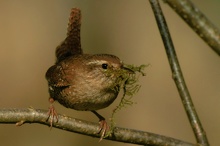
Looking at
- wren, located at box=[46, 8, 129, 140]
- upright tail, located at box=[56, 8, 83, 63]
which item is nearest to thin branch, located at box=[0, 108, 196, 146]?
wren, located at box=[46, 8, 129, 140]

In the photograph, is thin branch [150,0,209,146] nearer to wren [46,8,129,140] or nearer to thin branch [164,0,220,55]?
thin branch [164,0,220,55]

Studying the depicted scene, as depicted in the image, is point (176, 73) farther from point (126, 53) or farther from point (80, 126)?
point (126, 53)

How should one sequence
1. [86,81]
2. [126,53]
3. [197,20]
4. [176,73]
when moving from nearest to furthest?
[197,20]
[176,73]
[86,81]
[126,53]

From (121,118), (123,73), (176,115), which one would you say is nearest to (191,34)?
(176,115)

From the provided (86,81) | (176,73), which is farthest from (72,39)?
(176,73)

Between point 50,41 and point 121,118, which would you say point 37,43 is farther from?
point 121,118
